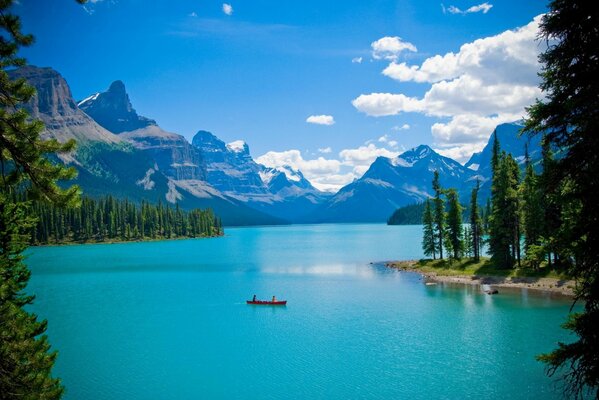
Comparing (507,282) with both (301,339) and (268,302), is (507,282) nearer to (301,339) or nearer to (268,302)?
(268,302)

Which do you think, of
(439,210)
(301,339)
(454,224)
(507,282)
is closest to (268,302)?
(301,339)

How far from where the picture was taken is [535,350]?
41969 millimetres

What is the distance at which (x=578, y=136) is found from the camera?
15.7 metres

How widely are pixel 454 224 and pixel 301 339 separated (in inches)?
2259

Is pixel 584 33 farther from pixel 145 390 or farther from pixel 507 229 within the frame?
pixel 507 229

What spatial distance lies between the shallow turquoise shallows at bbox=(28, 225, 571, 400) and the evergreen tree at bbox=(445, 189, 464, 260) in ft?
45.8

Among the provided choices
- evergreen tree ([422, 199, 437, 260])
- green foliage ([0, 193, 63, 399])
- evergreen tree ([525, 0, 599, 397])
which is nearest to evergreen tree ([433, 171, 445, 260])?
evergreen tree ([422, 199, 437, 260])

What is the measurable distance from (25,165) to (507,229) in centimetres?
8139

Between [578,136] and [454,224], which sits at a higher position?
[578,136]

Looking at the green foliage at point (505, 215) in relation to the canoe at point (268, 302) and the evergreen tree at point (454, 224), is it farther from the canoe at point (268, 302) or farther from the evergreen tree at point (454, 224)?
the canoe at point (268, 302)

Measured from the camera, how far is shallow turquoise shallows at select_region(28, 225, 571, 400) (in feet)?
118

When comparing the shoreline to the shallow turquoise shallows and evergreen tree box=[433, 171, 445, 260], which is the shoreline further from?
evergreen tree box=[433, 171, 445, 260]

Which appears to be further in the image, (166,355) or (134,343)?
(134,343)

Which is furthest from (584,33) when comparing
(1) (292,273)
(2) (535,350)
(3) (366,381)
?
(1) (292,273)
